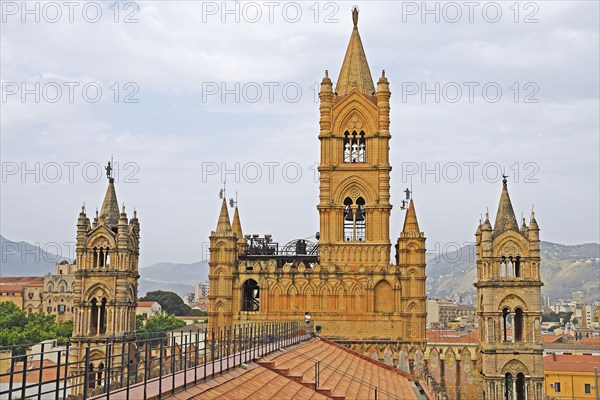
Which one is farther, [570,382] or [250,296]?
[570,382]

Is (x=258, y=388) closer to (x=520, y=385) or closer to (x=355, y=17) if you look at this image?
(x=520, y=385)

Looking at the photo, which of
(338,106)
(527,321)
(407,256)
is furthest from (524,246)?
(338,106)

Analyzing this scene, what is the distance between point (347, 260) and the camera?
58312 mm

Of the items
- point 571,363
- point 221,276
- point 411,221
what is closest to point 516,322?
point 411,221

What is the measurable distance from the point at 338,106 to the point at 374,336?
17.3m

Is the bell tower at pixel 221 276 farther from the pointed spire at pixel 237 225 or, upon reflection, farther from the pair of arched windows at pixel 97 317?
the pair of arched windows at pixel 97 317

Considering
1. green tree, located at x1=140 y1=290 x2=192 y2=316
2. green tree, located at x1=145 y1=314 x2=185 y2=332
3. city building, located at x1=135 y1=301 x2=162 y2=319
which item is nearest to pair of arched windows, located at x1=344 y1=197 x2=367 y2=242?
green tree, located at x1=145 y1=314 x2=185 y2=332

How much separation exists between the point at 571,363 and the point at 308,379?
59891mm

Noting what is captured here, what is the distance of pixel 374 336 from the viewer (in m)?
56.5

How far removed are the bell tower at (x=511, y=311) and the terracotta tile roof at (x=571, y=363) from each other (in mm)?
30563

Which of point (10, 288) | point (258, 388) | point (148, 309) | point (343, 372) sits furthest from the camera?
point (10, 288)

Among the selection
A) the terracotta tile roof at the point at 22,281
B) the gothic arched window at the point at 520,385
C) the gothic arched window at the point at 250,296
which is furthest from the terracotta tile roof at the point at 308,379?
the terracotta tile roof at the point at 22,281

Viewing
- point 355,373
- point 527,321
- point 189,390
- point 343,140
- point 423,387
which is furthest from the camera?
point 343,140

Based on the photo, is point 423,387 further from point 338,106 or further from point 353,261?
point 338,106
